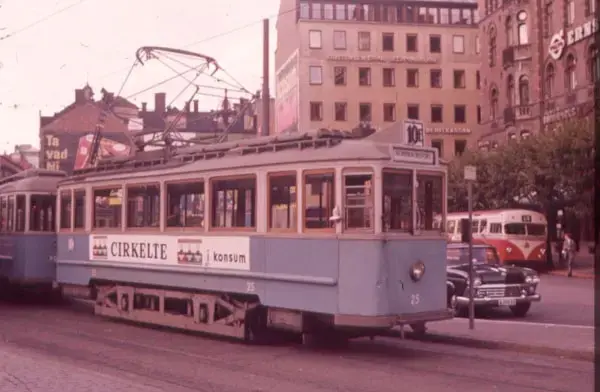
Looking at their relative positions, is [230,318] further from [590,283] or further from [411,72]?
[411,72]

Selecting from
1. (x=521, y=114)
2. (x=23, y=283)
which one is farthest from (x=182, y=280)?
(x=521, y=114)

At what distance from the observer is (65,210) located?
688 inches

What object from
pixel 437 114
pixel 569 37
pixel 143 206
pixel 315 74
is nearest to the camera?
pixel 143 206

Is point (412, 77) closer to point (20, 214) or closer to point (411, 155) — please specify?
point (20, 214)

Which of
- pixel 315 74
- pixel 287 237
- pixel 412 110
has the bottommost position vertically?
pixel 287 237

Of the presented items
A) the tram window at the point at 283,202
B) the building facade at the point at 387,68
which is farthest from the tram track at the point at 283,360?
→ the building facade at the point at 387,68

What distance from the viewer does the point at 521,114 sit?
159 feet

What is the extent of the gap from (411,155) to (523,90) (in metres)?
39.2

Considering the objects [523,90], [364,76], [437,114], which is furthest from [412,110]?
[523,90]

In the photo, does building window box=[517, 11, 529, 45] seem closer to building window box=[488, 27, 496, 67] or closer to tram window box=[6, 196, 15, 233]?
building window box=[488, 27, 496, 67]

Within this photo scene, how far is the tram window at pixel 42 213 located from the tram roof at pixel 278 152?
395cm

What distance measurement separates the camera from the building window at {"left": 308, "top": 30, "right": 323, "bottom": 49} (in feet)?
215

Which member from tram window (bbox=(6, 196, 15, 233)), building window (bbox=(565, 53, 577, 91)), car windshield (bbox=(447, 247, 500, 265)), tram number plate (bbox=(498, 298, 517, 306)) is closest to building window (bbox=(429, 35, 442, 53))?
building window (bbox=(565, 53, 577, 91))

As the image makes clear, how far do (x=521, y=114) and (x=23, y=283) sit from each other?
1414 inches
